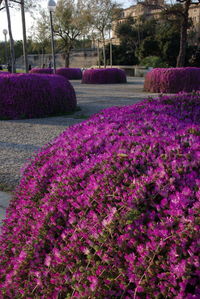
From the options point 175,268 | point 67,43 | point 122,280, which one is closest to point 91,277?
point 122,280

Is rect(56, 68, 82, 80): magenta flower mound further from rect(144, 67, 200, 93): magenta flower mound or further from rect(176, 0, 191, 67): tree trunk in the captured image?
rect(144, 67, 200, 93): magenta flower mound

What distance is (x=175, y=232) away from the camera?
122cm

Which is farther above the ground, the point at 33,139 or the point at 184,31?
the point at 184,31

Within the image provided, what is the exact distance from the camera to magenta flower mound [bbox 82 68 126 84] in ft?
83.8

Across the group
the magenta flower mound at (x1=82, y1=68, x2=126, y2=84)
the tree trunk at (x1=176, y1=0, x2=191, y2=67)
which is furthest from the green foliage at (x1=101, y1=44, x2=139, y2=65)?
the tree trunk at (x1=176, y1=0, x2=191, y2=67)

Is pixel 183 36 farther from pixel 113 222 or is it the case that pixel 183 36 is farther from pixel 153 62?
pixel 113 222

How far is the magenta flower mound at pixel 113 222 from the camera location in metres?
1.21

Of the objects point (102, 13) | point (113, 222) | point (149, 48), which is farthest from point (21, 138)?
point (149, 48)

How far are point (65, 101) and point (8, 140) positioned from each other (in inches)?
152

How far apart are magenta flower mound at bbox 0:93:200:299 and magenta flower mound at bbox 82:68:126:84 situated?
23.9m

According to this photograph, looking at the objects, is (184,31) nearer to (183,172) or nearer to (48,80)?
(48,80)

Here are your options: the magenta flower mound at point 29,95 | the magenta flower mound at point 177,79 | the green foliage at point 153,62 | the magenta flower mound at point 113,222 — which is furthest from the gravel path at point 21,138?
the green foliage at point 153,62

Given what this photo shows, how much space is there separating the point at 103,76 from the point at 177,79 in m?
9.42

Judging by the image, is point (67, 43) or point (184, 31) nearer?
point (184, 31)
